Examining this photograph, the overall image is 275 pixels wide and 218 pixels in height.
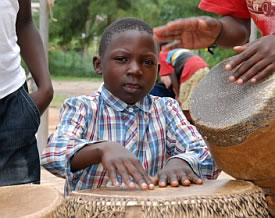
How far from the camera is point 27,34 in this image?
8.11ft

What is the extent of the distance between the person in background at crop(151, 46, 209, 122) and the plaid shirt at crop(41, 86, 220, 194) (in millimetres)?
3178

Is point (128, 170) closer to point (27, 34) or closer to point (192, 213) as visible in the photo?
point (192, 213)

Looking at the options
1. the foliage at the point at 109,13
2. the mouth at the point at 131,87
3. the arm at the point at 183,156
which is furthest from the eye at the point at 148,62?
→ the foliage at the point at 109,13

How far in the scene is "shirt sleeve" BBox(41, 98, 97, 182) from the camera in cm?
222

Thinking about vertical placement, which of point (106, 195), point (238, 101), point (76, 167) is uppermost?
point (238, 101)

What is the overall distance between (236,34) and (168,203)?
134 centimetres

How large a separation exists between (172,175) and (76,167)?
371 millimetres

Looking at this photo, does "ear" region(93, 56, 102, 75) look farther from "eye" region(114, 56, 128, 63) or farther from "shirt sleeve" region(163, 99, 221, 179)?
"shirt sleeve" region(163, 99, 221, 179)

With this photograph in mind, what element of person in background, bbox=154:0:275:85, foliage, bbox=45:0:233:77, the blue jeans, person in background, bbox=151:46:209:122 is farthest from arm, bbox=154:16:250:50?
foliage, bbox=45:0:233:77

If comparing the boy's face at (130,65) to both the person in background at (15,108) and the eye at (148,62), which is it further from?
the person in background at (15,108)

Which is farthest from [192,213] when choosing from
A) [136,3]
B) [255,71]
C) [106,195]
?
[136,3]

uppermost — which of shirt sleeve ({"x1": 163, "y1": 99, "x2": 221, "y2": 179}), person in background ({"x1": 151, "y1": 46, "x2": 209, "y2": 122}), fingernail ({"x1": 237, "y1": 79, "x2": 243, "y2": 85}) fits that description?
fingernail ({"x1": 237, "y1": 79, "x2": 243, "y2": 85})

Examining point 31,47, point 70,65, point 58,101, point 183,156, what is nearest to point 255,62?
point 183,156

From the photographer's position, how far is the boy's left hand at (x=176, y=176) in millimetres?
1988
